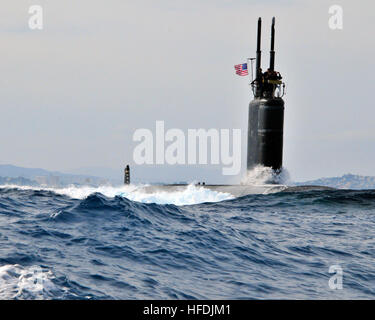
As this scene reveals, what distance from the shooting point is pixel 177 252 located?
45.9 ft

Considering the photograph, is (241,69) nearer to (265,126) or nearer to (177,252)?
(265,126)

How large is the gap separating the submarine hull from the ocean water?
822 centimetres

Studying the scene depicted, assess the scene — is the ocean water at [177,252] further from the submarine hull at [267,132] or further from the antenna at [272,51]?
the antenna at [272,51]

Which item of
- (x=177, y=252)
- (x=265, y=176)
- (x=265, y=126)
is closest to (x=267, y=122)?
(x=265, y=126)

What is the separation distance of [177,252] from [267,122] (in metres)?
18.8

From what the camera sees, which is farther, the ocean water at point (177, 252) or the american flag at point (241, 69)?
the american flag at point (241, 69)

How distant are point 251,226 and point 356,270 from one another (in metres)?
5.91

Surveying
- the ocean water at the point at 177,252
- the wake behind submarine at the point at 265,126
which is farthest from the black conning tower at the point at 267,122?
the ocean water at the point at 177,252

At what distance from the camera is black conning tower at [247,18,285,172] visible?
104 ft

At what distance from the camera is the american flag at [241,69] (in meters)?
32.9

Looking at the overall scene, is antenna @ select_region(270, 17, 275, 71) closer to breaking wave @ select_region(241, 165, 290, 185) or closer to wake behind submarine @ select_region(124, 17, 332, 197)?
wake behind submarine @ select_region(124, 17, 332, 197)

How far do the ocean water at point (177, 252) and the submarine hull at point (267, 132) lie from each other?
27.0 ft

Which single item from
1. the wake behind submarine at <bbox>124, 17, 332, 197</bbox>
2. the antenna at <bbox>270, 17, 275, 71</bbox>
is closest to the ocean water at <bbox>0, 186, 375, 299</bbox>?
the wake behind submarine at <bbox>124, 17, 332, 197</bbox>
